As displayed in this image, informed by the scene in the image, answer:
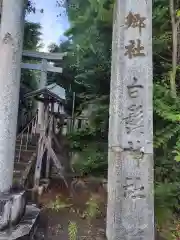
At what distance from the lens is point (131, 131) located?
144 inches

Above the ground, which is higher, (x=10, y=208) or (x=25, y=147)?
(x=25, y=147)

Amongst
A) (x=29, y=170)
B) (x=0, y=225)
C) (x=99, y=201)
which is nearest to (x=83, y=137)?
(x=99, y=201)

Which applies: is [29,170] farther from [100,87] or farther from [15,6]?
[15,6]

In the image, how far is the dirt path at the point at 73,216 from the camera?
16.1 feet

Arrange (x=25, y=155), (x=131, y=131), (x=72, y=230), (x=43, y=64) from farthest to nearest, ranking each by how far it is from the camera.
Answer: (x=43, y=64), (x=25, y=155), (x=72, y=230), (x=131, y=131)

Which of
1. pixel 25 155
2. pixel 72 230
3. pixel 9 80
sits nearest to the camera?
pixel 9 80

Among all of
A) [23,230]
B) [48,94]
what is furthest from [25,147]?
[23,230]

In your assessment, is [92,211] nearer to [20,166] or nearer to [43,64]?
[20,166]

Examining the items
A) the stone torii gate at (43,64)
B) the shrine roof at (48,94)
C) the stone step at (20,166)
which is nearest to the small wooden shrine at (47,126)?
the shrine roof at (48,94)

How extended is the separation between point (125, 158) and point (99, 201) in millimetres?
3136

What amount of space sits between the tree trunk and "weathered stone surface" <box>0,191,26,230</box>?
Result: 0.27 meters

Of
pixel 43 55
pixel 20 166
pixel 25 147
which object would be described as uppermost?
pixel 43 55

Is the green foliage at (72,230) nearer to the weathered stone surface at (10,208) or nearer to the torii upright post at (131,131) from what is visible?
the weathered stone surface at (10,208)

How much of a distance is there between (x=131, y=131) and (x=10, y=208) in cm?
237
